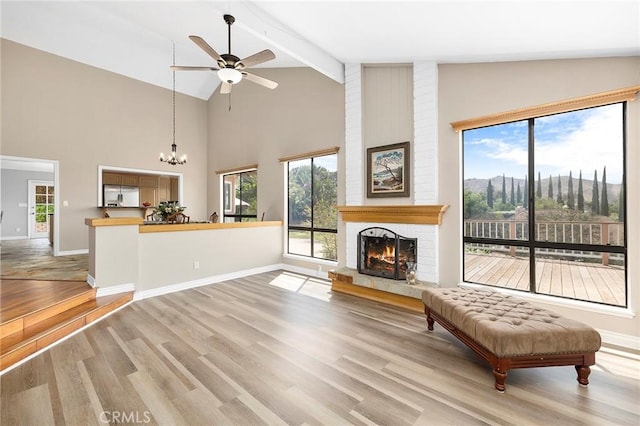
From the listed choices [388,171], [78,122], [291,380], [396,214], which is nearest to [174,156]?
[78,122]

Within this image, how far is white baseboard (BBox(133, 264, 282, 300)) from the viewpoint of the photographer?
3.96m

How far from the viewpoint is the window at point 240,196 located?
673 centimetres

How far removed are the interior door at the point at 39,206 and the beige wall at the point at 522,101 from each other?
41.1 feet

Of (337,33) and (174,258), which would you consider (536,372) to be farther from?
(174,258)

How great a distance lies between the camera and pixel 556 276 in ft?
9.93

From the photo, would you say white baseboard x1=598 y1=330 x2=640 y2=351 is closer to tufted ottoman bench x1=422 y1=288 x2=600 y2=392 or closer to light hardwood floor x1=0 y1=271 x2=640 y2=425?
light hardwood floor x1=0 y1=271 x2=640 y2=425

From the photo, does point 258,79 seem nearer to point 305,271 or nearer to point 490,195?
point 490,195

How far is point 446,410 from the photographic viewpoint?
1760 mm

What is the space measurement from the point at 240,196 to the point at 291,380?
566 cm

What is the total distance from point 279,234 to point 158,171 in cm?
401

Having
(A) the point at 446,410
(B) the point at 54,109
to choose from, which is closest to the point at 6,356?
(A) the point at 446,410

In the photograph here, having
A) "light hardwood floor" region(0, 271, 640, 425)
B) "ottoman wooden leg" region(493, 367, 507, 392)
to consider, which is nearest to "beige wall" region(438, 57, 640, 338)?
"light hardwood floor" region(0, 271, 640, 425)

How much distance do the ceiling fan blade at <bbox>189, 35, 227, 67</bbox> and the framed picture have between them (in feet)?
8.13

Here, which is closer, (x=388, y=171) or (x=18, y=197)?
(x=388, y=171)
